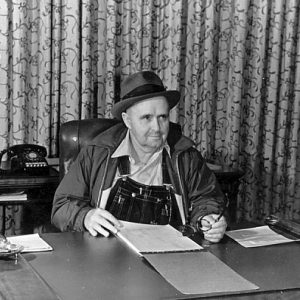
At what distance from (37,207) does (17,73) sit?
79 cm

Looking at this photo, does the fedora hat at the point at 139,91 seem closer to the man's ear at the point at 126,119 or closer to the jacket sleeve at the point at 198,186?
the man's ear at the point at 126,119

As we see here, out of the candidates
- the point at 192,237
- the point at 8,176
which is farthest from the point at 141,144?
the point at 8,176

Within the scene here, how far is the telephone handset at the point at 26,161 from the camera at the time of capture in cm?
305

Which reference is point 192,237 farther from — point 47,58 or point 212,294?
point 47,58

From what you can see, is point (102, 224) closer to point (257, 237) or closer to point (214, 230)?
point (214, 230)

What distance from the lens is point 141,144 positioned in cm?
252

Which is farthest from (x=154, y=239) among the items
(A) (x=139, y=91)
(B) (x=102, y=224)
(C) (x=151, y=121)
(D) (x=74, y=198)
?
(A) (x=139, y=91)

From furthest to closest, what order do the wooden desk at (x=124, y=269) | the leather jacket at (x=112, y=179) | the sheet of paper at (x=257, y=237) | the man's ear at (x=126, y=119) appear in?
the man's ear at (x=126, y=119) < the leather jacket at (x=112, y=179) < the sheet of paper at (x=257, y=237) < the wooden desk at (x=124, y=269)

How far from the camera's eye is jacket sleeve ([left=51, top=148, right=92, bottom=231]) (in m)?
2.21

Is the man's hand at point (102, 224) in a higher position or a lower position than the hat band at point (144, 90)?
lower

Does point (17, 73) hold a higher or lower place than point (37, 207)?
higher

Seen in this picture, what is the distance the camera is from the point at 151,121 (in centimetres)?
246

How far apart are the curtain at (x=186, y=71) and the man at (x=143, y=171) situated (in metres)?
0.99

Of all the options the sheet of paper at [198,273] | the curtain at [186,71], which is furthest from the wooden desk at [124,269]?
the curtain at [186,71]
